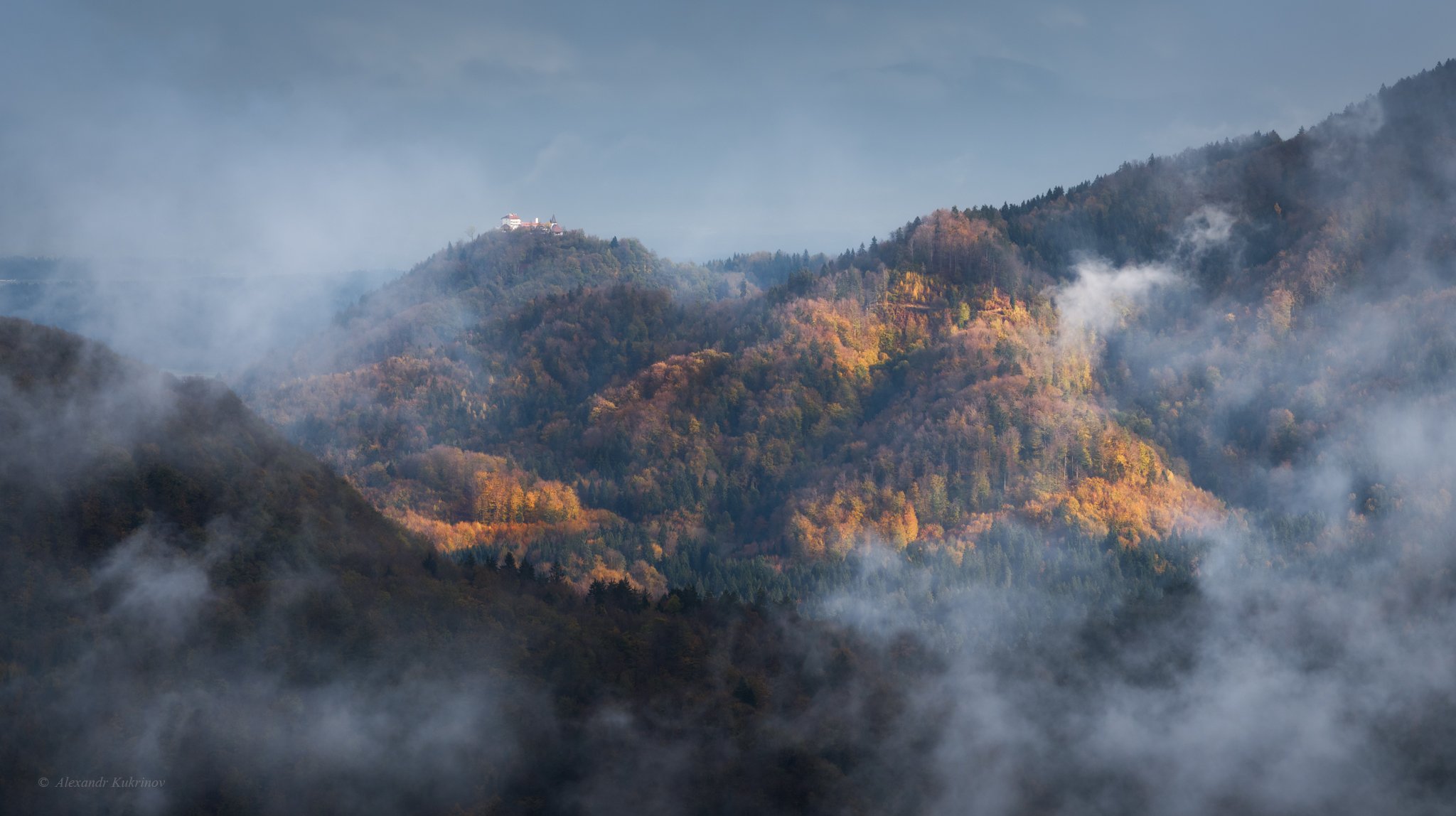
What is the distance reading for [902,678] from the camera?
144500mm

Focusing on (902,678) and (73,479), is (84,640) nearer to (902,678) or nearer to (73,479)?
(73,479)

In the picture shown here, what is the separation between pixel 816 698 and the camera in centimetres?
12888

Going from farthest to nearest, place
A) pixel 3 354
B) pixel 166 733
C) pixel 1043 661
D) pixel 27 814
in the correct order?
pixel 1043 661 → pixel 3 354 → pixel 166 733 → pixel 27 814

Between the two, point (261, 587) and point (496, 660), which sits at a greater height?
point (261, 587)

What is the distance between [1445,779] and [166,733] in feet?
487

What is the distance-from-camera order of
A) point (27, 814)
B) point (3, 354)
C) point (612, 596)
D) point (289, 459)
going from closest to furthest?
point (27, 814) → point (3, 354) → point (289, 459) → point (612, 596)

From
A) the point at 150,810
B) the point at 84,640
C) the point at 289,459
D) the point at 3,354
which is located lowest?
the point at 150,810

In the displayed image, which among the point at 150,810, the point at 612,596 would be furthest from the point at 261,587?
the point at 612,596

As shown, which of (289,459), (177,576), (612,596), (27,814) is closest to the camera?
(27,814)

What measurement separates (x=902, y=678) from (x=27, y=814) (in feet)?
318

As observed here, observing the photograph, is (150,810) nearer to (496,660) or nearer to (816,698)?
(496,660)

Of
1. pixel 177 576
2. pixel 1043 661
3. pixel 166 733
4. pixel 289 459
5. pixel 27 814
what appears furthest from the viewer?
pixel 1043 661

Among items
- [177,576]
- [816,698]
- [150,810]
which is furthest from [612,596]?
[150,810]

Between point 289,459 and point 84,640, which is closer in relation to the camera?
point 84,640
